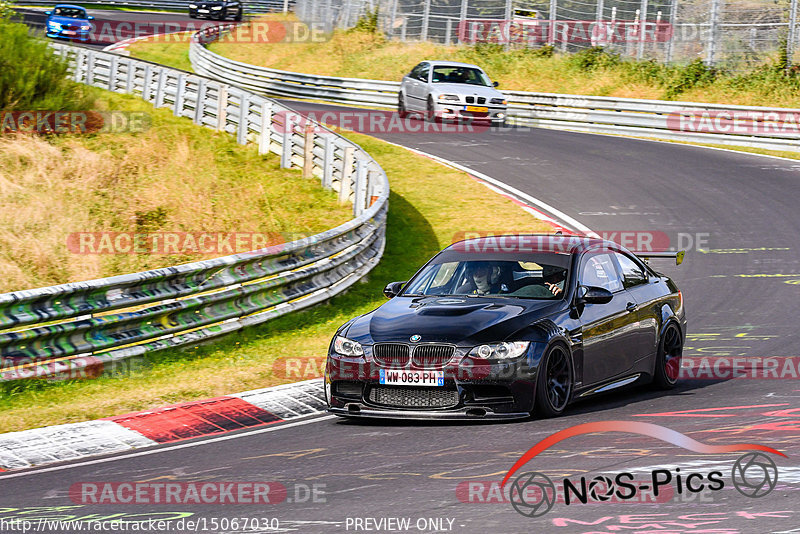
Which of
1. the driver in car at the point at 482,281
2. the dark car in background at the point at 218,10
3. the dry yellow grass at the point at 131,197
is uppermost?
the dark car in background at the point at 218,10

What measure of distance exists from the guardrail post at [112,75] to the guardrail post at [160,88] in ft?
9.78

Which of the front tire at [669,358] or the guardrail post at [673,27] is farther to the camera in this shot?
the guardrail post at [673,27]

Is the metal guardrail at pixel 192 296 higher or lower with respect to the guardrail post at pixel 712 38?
lower

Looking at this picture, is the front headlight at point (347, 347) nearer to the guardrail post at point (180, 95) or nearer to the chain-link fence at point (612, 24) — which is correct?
the guardrail post at point (180, 95)

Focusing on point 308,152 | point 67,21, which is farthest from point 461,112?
point 67,21

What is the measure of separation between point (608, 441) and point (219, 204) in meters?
14.1

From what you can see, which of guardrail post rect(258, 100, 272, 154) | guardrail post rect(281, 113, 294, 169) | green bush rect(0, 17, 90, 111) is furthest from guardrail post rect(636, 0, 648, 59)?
green bush rect(0, 17, 90, 111)

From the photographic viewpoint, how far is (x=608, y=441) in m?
7.46

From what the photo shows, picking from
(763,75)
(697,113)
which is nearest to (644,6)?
(763,75)

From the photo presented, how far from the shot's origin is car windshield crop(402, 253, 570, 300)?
9.30 meters

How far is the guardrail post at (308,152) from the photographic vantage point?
21.7 m

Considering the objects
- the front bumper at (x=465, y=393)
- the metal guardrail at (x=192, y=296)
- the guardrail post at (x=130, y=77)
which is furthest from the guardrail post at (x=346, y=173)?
the guardrail post at (x=130, y=77)

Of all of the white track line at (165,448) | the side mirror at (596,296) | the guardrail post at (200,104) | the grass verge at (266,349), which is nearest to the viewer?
the white track line at (165,448)

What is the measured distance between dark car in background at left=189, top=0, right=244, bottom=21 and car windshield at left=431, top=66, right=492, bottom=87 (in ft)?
140
